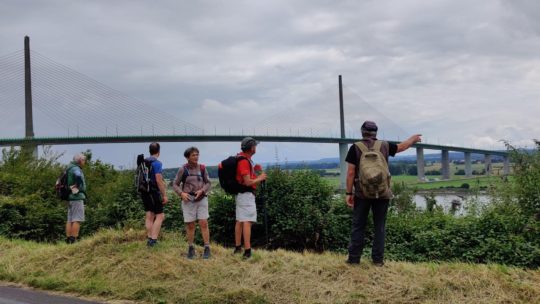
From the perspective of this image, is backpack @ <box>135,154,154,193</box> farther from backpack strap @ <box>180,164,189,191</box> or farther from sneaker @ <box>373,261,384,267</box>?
sneaker @ <box>373,261,384,267</box>

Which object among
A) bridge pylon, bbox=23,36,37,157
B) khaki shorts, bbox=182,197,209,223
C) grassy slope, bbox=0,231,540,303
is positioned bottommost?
grassy slope, bbox=0,231,540,303

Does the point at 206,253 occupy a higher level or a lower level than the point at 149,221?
lower

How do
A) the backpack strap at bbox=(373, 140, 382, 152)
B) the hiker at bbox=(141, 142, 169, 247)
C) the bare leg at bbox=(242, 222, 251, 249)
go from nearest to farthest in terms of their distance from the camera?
1. the backpack strap at bbox=(373, 140, 382, 152)
2. the bare leg at bbox=(242, 222, 251, 249)
3. the hiker at bbox=(141, 142, 169, 247)

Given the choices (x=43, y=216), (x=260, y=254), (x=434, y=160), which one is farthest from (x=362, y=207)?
(x=434, y=160)

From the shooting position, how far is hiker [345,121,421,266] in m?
4.94

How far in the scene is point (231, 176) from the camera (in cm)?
607

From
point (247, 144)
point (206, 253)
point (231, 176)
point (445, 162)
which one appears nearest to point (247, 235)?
point (206, 253)

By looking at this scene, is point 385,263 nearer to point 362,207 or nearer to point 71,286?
point 362,207

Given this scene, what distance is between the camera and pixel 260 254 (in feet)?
19.4

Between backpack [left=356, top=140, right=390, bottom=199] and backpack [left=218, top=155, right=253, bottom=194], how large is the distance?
1.64 metres

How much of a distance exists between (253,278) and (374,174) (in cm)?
160

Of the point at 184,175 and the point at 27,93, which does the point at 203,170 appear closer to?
the point at 184,175

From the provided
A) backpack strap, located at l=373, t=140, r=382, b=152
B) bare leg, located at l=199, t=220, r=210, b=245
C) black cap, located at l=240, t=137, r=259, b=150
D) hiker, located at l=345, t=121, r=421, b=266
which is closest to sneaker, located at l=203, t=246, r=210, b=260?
bare leg, located at l=199, t=220, r=210, b=245

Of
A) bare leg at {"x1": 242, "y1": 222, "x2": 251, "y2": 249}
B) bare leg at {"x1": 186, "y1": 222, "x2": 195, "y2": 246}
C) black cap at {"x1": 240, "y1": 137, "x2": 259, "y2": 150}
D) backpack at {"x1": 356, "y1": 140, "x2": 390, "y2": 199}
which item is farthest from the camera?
bare leg at {"x1": 186, "y1": 222, "x2": 195, "y2": 246}
